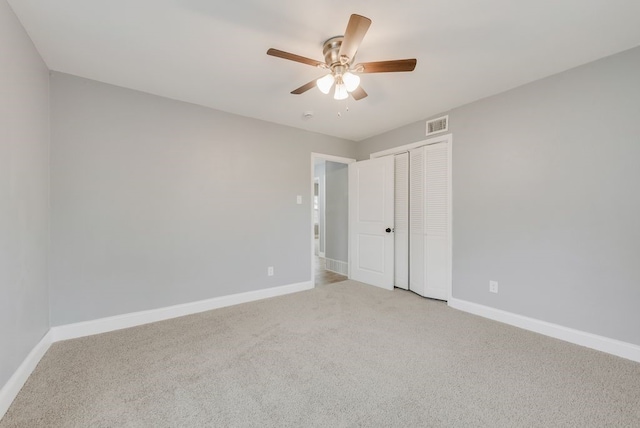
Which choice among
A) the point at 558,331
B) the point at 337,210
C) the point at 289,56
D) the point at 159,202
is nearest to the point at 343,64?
the point at 289,56

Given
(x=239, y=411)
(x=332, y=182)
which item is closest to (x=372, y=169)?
(x=332, y=182)

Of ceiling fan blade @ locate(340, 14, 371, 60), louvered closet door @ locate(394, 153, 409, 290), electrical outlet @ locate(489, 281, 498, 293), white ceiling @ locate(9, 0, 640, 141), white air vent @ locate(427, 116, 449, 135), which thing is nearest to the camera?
ceiling fan blade @ locate(340, 14, 371, 60)

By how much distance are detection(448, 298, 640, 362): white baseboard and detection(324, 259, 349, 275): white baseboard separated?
2083mm

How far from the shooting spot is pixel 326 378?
1831mm

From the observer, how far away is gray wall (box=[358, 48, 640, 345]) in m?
2.11

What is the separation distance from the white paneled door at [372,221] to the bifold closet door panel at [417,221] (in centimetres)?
28

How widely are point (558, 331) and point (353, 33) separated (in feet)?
10.2

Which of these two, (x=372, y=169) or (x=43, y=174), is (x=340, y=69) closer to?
(x=372, y=169)

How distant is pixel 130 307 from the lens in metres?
2.69

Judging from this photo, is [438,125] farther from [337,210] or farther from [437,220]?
[337,210]

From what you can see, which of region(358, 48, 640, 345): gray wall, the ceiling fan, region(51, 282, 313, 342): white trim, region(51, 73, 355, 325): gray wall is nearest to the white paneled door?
region(358, 48, 640, 345): gray wall

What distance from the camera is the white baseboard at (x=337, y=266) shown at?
4.90 m

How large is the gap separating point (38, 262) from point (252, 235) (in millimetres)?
1982

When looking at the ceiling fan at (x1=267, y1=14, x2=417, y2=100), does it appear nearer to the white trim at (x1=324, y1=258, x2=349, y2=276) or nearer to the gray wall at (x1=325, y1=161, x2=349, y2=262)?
the gray wall at (x1=325, y1=161, x2=349, y2=262)
